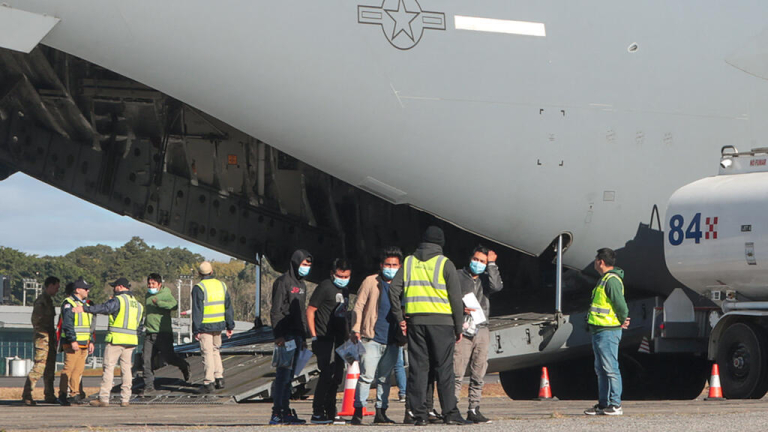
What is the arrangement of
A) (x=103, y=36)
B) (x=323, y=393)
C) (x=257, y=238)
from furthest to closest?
(x=257, y=238), (x=103, y=36), (x=323, y=393)

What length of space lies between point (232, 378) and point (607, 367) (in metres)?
5.97

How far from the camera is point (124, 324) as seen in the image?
44.1ft

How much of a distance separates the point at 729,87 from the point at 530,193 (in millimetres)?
3548

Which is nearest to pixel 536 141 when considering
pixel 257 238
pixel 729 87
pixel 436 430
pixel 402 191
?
pixel 402 191

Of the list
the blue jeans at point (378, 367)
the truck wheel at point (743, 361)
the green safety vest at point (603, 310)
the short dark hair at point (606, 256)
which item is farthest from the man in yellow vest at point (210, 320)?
the truck wheel at point (743, 361)

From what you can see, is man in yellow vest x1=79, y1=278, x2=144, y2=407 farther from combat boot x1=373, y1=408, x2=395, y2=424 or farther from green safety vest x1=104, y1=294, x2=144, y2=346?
combat boot x1=373, y1=408, x2=395, y2=424

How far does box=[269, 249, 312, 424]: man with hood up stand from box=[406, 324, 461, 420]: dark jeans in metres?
1.29

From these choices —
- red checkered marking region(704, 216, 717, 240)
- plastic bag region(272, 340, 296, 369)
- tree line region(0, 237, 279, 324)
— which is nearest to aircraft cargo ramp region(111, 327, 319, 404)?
plastic bag region(272, 340, 296, 369)

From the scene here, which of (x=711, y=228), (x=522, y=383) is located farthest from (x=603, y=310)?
(x=522, y=383)

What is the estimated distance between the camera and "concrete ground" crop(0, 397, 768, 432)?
28.5 ft

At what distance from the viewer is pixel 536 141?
14.6m

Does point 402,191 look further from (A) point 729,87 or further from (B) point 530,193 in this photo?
(A) point 729,87

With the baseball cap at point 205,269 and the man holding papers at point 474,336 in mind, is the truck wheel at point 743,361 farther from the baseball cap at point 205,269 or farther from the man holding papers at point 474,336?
the baseball cap at point 205,269

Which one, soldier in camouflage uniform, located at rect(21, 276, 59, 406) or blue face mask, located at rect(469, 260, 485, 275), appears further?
soldier in camouflage uniform, located at rect(21, 276, 59, 406)
